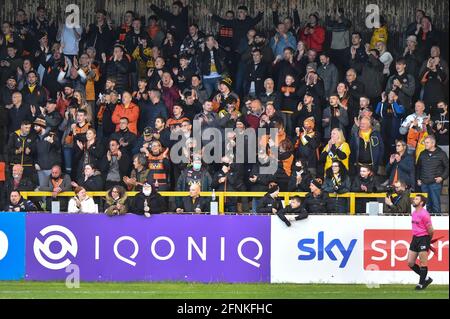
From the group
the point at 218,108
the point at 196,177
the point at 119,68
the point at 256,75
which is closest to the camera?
the point at 196,177

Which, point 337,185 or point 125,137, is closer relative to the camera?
point 337,185

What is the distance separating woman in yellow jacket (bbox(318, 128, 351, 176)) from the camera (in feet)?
73.7

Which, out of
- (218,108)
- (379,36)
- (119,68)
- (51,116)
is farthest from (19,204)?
(379,36)

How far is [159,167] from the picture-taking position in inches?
886

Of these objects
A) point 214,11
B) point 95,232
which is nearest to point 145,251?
point 95,232

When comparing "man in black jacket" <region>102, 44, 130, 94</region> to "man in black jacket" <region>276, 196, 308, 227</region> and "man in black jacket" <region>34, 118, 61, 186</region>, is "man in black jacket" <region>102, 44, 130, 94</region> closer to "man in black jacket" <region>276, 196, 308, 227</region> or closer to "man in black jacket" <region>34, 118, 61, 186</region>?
"man in black jacket" <region>34, 118, 61, 186</region>

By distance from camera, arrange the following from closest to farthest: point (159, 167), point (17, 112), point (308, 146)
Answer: point (159, 167) < point (308, 146) < point (17, 112)

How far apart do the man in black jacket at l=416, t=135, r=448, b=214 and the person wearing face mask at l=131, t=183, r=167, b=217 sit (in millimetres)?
4490

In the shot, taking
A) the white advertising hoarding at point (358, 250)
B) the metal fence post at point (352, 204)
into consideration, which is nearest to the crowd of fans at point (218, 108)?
the metal fence post at point (352, 204)

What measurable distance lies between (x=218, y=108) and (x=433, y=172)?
13.3 feet

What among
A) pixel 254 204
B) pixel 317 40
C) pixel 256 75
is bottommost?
pixel 254 204

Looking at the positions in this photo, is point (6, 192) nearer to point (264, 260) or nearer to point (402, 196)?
point (264, 260)

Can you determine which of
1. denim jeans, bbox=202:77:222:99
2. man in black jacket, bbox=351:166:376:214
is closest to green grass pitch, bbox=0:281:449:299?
man in black jacket, bbox=351:166:376:214

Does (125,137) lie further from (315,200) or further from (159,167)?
(315,200)
